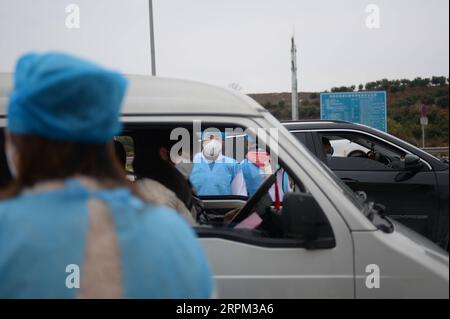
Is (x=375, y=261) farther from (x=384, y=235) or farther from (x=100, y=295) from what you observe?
(x=100, y=295)

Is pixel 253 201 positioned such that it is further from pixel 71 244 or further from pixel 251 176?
pixel 71 244

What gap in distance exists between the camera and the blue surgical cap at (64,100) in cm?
122

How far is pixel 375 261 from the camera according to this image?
7.22 ft

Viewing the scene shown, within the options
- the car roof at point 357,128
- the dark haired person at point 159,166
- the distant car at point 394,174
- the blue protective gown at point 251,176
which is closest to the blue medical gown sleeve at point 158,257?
the dark haired person at point 159,166

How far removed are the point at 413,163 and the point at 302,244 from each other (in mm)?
4007

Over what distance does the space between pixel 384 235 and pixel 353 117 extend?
17.1 meters

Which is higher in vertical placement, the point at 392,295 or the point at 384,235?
the point at 384,235

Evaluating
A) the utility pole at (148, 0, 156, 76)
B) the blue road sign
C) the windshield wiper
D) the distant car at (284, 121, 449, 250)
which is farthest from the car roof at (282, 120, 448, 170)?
the blue road sign

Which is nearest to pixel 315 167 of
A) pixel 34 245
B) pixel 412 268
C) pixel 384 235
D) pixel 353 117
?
pixel 384 235

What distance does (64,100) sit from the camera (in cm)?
122

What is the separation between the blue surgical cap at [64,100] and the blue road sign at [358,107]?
16.6 m

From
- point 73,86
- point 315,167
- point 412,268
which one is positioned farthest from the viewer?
point 315,167

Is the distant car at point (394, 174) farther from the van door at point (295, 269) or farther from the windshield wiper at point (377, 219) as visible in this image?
the van door at point (295, 269)

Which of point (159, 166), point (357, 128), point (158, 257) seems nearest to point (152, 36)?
point (357, 128)
